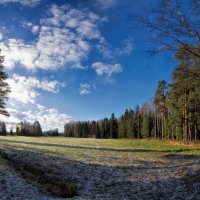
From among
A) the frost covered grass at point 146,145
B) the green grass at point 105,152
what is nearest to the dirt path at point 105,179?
the green grass at point 105,152

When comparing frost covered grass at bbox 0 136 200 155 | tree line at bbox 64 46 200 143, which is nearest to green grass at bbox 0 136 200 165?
frost covered grass at bbox 0 136 200 155

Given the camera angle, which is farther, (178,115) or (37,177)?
(178,115)

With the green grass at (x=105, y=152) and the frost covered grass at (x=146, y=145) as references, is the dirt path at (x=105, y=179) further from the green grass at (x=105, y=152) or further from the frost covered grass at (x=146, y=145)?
the frost covered grass at (x=146, y=145)

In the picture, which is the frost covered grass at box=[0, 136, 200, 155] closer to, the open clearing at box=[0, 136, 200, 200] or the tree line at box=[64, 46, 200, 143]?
the tree line at box=[64, 46, 200, 143]

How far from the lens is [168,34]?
13328 millimetres

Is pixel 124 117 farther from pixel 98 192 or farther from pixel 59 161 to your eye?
pixel 98 192

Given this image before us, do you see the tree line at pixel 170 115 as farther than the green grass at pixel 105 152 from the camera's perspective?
No

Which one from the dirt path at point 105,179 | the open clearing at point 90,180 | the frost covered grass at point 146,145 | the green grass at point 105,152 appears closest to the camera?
the dirt path at point 105,179

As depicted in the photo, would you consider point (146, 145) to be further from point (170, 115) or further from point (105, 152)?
point (170, 115)

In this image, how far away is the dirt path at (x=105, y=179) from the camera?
13969 mm

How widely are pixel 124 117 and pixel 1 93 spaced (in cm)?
8039

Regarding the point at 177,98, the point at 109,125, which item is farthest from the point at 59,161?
the point at 109,125

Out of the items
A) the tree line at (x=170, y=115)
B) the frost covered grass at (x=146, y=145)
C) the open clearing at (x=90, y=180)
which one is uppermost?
the tree line at (x=170, y=115)

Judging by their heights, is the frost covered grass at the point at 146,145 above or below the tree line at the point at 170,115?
below
